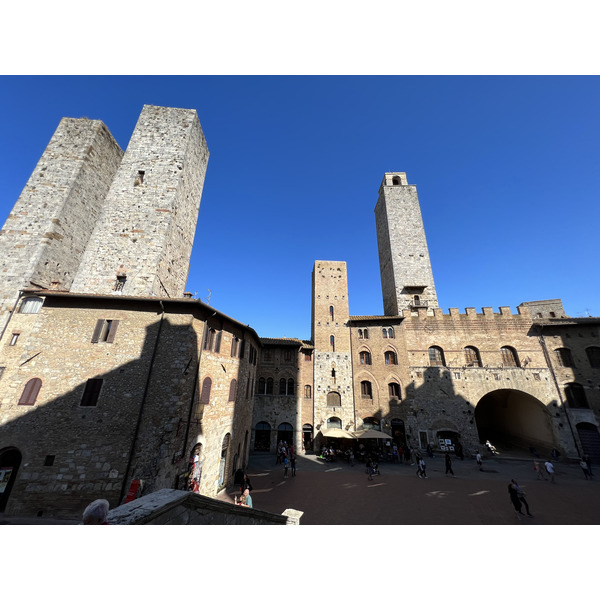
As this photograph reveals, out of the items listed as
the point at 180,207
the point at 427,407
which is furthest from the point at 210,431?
the point at 427,407

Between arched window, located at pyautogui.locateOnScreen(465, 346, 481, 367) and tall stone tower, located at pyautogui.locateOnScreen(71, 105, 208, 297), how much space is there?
76.1ft

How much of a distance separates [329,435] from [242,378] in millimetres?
9387

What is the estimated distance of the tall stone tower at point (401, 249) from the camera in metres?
25.6

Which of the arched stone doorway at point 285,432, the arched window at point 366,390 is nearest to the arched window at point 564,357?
the arched window at point 366,390

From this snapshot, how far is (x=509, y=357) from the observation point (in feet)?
71.4

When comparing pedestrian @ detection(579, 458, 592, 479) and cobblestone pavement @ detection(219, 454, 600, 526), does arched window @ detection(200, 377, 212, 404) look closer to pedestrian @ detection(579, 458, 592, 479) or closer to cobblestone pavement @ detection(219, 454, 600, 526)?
cobblestone pavement @ detection(219, 454, 600, 526)

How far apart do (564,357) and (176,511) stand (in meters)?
28.6

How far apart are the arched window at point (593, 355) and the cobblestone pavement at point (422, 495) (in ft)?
25.7

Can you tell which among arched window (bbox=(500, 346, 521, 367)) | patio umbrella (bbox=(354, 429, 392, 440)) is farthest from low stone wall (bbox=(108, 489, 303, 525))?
arched window (bbox=(500, 346, 521, 367))

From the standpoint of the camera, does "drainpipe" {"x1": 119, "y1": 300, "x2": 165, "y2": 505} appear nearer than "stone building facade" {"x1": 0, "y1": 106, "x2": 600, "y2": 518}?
Yes

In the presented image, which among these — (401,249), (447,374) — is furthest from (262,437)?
(401,249)

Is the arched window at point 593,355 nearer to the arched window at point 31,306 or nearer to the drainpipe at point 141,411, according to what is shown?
the drainpipe at point 141,411

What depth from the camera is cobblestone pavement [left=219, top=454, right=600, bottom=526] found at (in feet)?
33.4

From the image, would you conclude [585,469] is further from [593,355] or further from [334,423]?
[334,423]
